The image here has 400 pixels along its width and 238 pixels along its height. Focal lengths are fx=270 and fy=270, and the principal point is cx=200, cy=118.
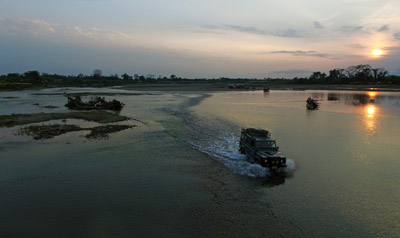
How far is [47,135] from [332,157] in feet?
108

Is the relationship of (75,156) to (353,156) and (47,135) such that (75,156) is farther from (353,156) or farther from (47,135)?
(353,156)

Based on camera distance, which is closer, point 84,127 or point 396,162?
point 396,162

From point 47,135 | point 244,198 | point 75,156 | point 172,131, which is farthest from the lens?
point 172,131

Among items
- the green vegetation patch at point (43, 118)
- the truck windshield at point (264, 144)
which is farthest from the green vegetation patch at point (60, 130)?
the truck windshield at point (264, 144)

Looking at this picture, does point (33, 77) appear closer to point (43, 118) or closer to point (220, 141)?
point (43, 118)

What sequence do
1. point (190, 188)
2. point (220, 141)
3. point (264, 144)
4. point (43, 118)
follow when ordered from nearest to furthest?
1. point (190, 188)
2. point (264, 144)
3. point (220, 141)
4. point (43, 118)

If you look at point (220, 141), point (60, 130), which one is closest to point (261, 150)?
→ point (220, 141)

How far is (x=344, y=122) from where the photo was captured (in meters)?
48.8

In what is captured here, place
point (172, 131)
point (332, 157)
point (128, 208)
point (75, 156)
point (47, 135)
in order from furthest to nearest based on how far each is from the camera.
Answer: point (172, 131) < point (47, 135) < point (332, 157) < point (75, 156) < point (128, 208)

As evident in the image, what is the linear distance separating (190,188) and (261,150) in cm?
772

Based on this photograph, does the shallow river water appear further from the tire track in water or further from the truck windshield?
the truck windshield

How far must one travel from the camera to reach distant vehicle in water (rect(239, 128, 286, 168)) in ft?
72.1

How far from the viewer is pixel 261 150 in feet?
77.3

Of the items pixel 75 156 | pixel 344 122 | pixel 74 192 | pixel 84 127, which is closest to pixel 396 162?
pixel 344 122
